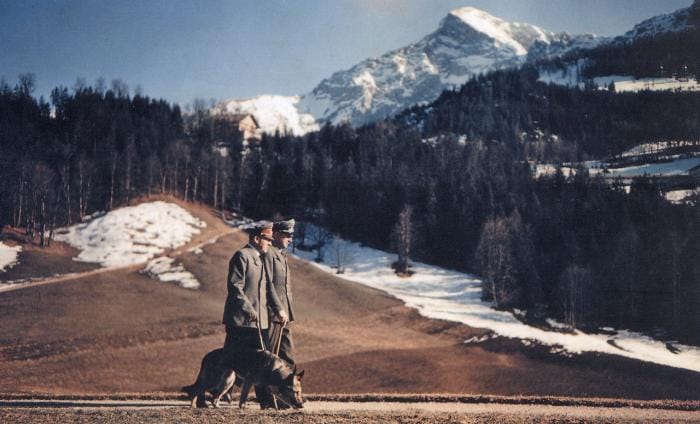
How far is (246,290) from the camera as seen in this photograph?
33.6 feet

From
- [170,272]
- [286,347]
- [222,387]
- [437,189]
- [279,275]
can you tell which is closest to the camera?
[222,387]

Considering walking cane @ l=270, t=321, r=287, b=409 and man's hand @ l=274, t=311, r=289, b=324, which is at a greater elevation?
man's hand @ l=274, t=311, r=289, b=324

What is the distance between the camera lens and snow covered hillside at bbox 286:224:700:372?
37344 mm

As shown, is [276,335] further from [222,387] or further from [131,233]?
[131,233]

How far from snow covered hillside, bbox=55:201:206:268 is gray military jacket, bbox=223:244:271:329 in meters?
48.9

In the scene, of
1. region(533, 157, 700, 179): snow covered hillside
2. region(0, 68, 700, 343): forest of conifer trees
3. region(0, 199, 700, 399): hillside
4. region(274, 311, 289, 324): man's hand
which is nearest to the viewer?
region(274, 311, 289, 324): man's hand

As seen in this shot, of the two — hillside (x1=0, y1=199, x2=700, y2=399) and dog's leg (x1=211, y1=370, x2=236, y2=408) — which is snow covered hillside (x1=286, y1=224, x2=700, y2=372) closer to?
hillside (x1=0, y1=199, x2=700, y2=399)

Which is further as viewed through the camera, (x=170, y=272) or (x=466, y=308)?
(x=466, y=308)

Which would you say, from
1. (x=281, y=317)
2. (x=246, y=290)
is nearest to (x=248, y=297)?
(x=246, y=290)

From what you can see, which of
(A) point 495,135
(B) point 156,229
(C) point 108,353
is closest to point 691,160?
(C) point 108,353

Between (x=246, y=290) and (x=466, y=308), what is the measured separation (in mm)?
48307

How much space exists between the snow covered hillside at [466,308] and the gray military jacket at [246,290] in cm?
3243

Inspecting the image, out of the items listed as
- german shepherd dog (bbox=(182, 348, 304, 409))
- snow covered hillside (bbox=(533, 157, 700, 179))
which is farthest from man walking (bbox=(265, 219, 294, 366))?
snow covered hillside (bbox=(533, 157, 700, 179))

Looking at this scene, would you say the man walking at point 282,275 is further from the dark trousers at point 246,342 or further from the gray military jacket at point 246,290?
the dark trousers at point 246,342
